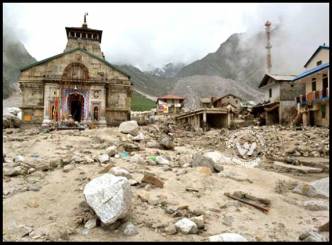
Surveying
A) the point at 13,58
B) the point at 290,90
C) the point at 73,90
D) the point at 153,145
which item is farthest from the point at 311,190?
the point at 13,58

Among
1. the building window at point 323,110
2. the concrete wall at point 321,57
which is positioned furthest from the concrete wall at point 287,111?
the building window at point 323,110

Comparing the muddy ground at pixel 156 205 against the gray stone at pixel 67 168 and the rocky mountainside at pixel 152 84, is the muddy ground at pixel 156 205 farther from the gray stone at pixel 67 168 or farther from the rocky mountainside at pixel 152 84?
the rocky mountainside at pixel 152 84

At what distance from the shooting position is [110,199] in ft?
15.7

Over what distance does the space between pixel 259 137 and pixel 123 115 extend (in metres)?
12.7

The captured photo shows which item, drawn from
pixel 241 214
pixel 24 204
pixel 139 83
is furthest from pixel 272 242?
pixel 139 83

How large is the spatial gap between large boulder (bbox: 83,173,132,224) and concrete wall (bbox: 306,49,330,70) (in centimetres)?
2643

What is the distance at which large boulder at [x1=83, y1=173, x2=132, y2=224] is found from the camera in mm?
4715

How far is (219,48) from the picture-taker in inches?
6270

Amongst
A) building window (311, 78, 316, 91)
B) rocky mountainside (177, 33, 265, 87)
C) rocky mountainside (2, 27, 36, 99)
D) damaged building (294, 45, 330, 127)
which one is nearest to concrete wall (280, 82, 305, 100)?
damaged building (294, 45, 330, 127)

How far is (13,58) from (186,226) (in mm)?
115475

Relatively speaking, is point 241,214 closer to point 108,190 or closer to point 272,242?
point 272,242

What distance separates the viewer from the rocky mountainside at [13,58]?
8944cm

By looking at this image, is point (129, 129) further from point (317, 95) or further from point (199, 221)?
point (317, 95)

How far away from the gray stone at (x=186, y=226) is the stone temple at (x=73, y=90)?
66.4 feet
